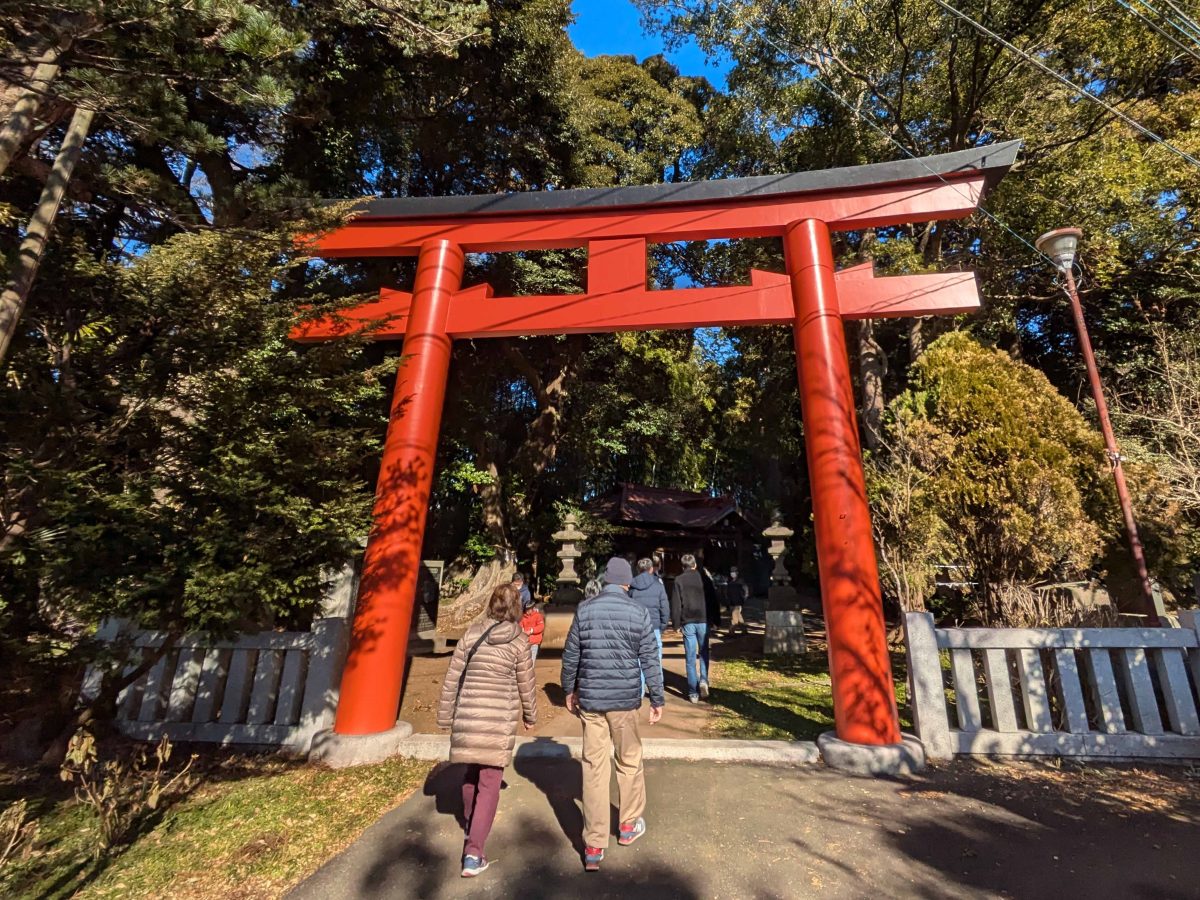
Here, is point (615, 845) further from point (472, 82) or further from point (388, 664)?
Result: point (472, 82)

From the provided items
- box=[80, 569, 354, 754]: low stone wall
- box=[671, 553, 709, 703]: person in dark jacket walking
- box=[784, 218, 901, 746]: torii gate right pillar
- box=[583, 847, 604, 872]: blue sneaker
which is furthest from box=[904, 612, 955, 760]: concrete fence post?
box=[80, 569, 354, 754]: low stone wall

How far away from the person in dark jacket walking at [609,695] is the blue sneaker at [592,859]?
0.05 metres

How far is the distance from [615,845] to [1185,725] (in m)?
4.32

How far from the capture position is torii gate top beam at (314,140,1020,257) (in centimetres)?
Result: 473

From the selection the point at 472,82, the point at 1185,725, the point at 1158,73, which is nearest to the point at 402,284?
the point at 472,82

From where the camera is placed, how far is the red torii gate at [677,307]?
413 centimetres

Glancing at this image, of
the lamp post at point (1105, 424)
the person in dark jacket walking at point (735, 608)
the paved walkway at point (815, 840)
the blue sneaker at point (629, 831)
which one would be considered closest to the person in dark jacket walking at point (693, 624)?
the paved walkway at point (815, 840)

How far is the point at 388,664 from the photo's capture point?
4.22 metres

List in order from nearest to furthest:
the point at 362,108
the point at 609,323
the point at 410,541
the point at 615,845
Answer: the point at 615,845 → the point at 410,541 → the point at 609,323 → the point at 362,108

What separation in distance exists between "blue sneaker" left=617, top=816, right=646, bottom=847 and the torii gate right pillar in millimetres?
1924

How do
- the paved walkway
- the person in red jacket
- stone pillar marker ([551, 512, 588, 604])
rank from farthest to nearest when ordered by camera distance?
stone pillar marker ([551, 512, 588, 604])
the person in red jacket
the paved walkway

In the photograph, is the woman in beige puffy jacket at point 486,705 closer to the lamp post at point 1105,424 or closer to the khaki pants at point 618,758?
the khaki pants at point 618,758

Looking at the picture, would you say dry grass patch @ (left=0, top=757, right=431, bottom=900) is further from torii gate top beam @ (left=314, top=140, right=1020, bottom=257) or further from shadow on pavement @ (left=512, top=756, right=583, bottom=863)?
torii gate top beam @ (left=314, top=140, right=1020, bottom=257)

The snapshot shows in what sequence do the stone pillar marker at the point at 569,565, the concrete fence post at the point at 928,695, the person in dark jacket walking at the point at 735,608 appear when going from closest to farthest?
the concrete fence post at the point at 928,695, the person in dark jacket walking at the point at 735,608, the stone pillar marker at the point at 569,565
